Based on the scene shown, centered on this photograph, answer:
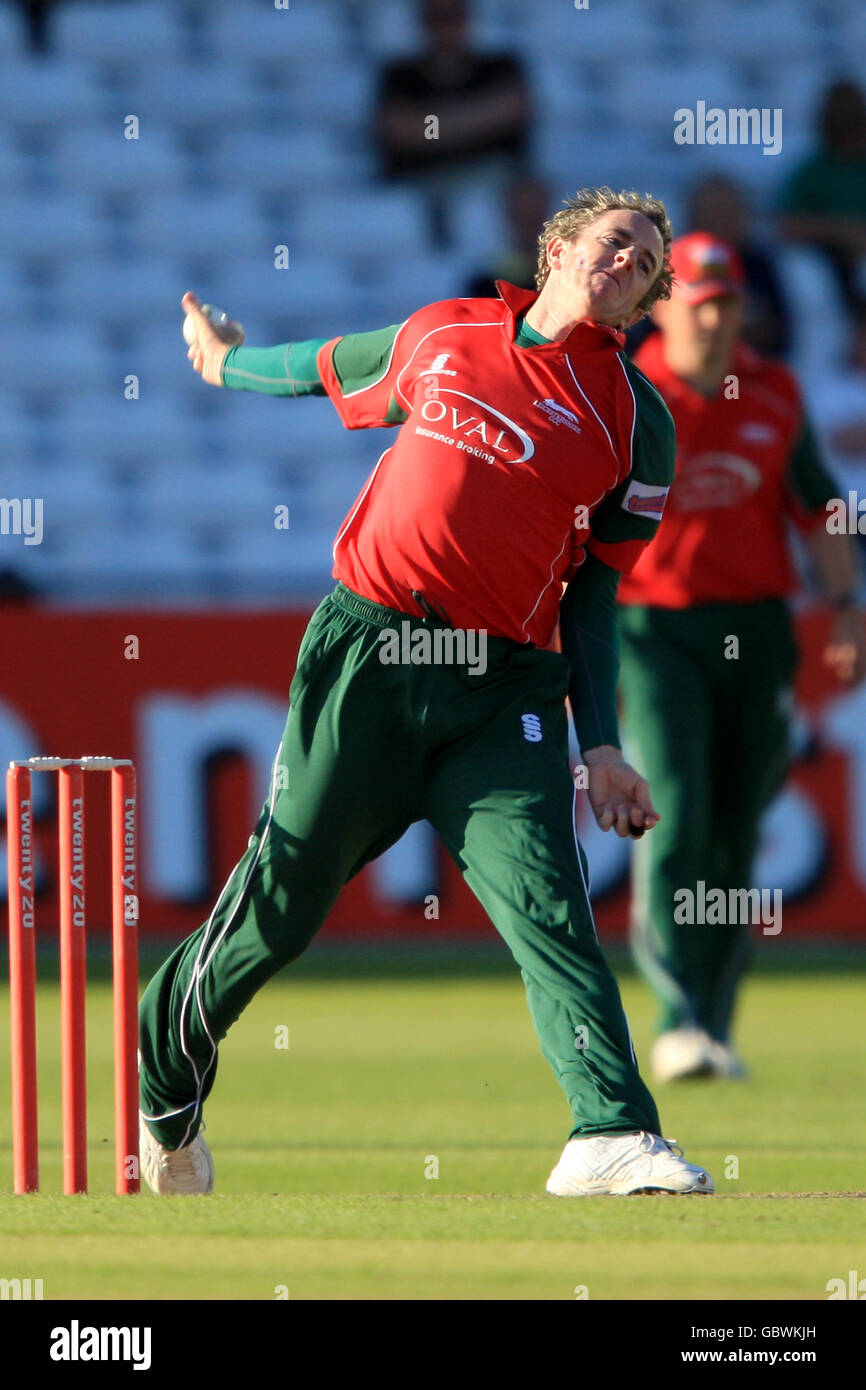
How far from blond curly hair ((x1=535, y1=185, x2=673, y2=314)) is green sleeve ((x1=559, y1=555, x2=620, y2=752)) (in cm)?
57

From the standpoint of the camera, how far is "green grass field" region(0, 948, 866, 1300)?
3.63 m

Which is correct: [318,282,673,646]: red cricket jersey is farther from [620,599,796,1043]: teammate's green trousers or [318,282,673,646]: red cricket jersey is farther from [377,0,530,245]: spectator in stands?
[377,0,530,245]: spectator in stands

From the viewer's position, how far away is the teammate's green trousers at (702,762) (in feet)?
22.7

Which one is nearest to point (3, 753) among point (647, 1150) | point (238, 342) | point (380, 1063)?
point (380, 1063)

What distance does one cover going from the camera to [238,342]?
496 centimetres

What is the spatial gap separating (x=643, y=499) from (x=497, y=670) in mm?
463

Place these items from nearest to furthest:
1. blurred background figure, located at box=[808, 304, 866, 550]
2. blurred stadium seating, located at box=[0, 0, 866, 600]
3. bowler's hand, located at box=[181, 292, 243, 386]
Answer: bowler's hand, located at box=[181, 292, 243, 386] → blurred background figure, located at box=[808, 304, 866, 550] → blurred stadium seating, located at box=[0, 0, 866, 600]

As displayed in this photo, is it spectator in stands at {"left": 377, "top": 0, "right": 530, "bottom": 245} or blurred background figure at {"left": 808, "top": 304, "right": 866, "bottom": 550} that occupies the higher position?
spectator in stands at {"left": 377, "top": 0, "right": 530, "bottom": 245}

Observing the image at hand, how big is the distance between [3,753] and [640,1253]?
257 inches

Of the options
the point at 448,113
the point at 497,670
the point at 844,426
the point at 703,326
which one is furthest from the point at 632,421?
the point at 448,113

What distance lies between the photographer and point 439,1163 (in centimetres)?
553

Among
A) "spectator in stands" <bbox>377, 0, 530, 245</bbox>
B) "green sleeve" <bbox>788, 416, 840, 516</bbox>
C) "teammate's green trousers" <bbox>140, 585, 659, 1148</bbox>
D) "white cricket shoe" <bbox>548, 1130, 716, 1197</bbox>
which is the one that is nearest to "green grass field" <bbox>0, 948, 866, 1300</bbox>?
"white cricket shoe" <bbox>548, 1130, 716, 1197</bbox>

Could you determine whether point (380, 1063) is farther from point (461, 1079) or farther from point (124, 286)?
point (124, 286)

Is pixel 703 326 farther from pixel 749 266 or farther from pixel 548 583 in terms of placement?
pixel 749 266
